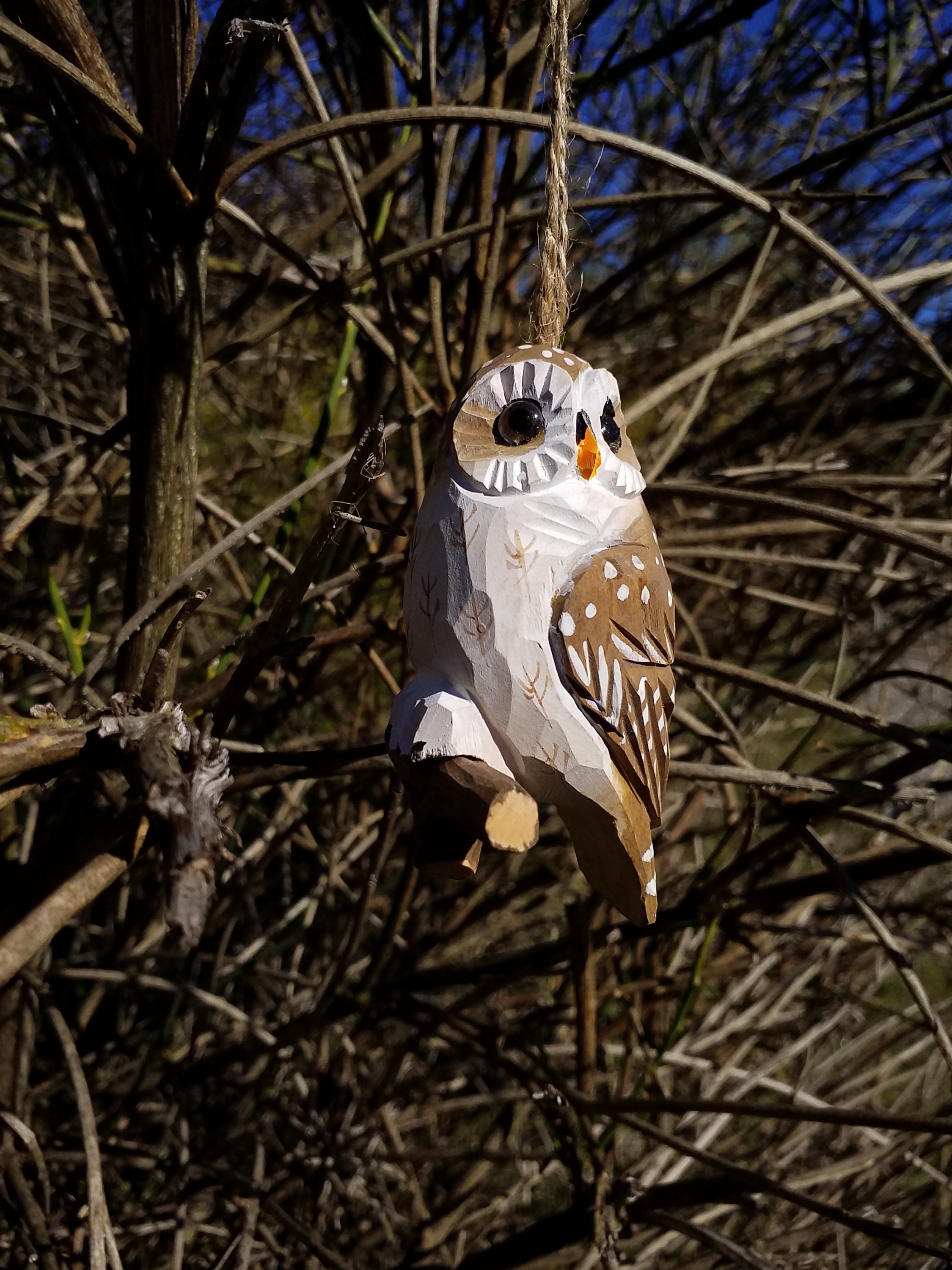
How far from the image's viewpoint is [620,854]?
53 centimetres

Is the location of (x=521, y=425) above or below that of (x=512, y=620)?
above

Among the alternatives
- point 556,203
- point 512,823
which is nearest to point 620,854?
point 512,823

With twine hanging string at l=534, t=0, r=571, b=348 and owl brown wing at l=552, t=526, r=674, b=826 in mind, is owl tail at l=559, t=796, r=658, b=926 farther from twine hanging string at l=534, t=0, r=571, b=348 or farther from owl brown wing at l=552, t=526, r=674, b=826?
twine hanging string at l=534, t=0, r=571, b=348

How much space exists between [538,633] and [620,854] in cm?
13

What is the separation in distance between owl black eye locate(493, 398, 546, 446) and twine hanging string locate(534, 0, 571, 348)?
0.22ft

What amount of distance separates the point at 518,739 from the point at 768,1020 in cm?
100

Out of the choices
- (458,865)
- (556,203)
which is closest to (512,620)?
(458,865)

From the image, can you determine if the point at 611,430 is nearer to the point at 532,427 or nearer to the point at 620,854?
the point at 532,427

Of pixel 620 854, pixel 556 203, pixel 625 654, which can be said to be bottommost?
pixel 620 854

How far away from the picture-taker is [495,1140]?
1.58 metres

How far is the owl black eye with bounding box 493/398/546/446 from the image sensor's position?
0.54m

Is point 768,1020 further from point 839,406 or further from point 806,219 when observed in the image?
point 806,219

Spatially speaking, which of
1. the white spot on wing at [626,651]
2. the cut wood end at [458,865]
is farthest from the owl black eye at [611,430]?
the cut wood end at [458,865]

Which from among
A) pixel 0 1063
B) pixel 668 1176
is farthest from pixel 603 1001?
pixel 0 1063
